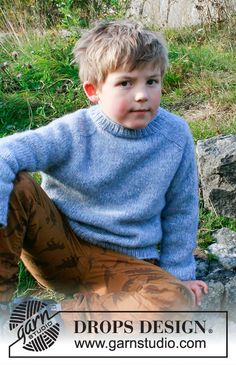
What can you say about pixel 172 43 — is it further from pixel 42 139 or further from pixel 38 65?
pixel 42 139

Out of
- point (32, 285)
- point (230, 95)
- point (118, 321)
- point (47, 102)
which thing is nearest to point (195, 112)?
point (230, 95)

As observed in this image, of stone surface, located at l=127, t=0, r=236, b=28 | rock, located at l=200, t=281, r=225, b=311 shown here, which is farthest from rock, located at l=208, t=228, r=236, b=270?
stone surface, located at l=127, t=0, r=236, b=28

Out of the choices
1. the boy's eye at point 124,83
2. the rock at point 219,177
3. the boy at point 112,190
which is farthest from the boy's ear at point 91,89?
the rock at point 219,177

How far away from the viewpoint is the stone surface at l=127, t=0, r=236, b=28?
7.20 m

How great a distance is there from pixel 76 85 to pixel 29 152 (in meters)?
3.04

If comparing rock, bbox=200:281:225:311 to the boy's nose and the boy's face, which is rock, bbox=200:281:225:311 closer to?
the boy's face

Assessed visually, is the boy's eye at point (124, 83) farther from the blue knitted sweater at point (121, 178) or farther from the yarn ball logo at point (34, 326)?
the yarn ball logo at point (34, 326)

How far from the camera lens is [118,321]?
3035mm

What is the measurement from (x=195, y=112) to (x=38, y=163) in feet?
8.61

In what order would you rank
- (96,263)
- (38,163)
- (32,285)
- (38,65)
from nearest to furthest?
(38,163), (96,263), (32,285), (38,65)

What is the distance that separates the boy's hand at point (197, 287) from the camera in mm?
3211

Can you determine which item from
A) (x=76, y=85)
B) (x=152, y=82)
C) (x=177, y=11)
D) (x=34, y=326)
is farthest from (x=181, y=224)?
(x=177, y=11)

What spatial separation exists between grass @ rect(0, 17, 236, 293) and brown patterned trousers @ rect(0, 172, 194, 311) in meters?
1.83

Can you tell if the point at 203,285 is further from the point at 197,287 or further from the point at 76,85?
the point at 76,85
